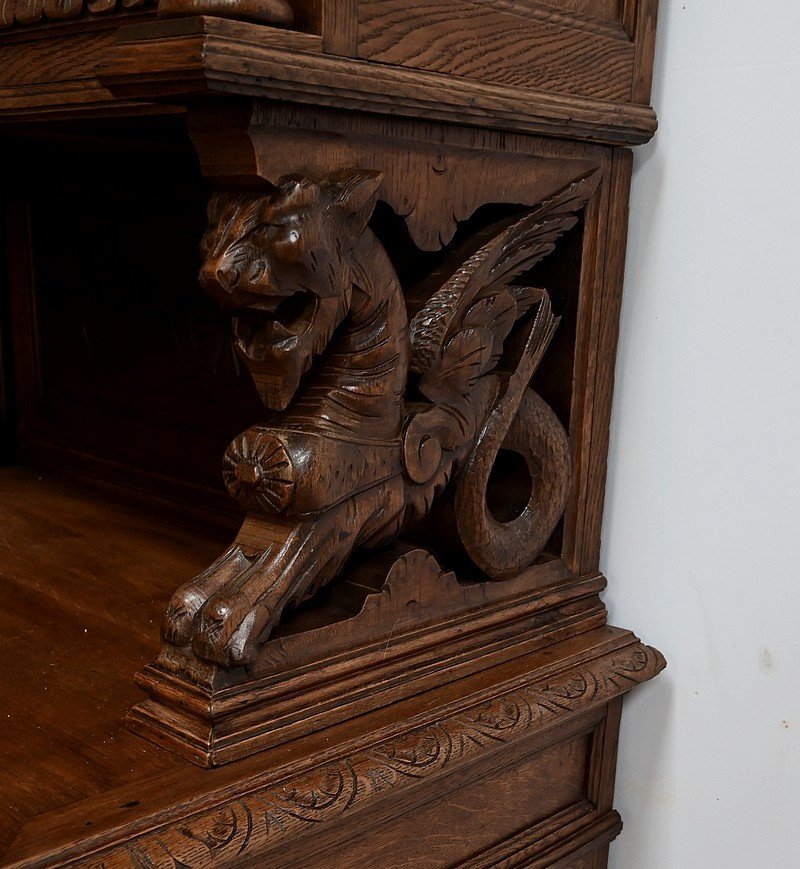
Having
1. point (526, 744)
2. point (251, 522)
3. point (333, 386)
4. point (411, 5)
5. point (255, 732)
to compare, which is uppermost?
point (411, 5)

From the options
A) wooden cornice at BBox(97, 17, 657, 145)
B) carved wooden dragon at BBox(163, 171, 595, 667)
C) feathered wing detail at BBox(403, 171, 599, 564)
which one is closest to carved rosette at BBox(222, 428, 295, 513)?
carved wooden dragon at BBox(163, 171, 595, 667)

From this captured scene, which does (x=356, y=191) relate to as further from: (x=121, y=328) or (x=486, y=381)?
(x=121, y=328)

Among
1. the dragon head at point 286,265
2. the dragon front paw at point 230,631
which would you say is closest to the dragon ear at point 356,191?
the dragon head at point 286,265

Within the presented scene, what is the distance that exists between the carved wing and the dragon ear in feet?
0.49

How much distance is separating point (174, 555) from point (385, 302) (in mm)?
559

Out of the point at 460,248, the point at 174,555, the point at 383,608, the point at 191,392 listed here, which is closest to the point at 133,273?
the point at 191,392

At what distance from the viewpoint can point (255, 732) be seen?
2.68 ft

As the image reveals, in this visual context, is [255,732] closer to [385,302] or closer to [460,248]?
[385,302]

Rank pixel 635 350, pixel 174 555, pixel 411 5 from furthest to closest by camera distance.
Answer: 1. pixel 174 555
2. pixel 635 350
3. pixel 411 5

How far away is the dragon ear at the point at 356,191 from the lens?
0.80 meters

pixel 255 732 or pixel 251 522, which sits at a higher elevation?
pixel 251 522

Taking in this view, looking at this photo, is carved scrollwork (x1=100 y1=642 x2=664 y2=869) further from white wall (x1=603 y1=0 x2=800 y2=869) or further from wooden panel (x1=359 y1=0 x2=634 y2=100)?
wooden panel (x1=359 y1=0 x2=634 y2=100)

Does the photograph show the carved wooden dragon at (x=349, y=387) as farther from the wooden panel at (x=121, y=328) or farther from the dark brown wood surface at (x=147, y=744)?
the wooden panel at (x=121, y=328)

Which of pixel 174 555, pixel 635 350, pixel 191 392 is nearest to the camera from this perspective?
pixel 635 350
